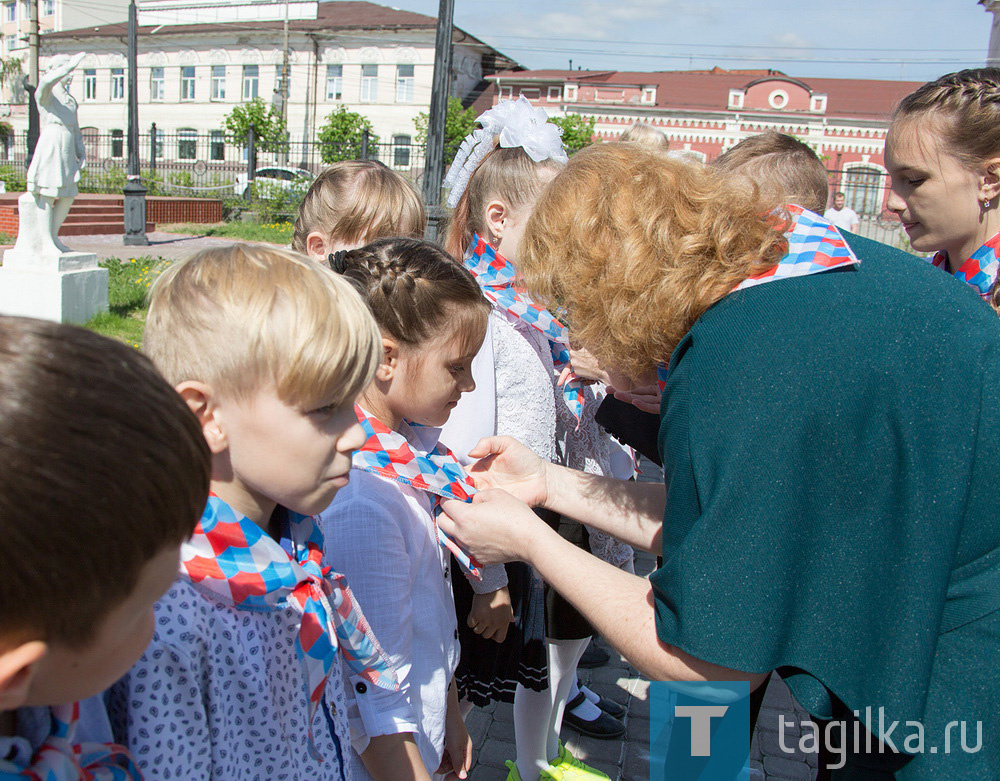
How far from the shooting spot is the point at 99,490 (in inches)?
28.2

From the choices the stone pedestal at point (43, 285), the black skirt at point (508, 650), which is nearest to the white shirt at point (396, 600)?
the black skirt at point (508, 650)

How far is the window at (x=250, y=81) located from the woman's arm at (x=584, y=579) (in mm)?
44582

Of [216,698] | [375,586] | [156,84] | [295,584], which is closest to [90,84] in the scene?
[156,84]

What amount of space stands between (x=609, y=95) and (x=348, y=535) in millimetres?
39751

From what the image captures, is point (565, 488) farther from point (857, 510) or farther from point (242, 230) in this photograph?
point (242, 230)

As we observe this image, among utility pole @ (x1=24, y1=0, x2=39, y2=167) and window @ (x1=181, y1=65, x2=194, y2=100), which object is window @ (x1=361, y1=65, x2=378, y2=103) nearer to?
window @ (x1=181, y1=65, x2=194, y2=100)

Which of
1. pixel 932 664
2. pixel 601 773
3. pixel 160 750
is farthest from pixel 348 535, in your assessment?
pixel 601 773

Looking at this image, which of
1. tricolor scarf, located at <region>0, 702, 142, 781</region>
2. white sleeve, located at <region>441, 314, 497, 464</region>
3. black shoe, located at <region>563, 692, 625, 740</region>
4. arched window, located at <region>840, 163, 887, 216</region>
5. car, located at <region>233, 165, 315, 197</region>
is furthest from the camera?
arched window, located at <region>840, 163, 887, 216</region>

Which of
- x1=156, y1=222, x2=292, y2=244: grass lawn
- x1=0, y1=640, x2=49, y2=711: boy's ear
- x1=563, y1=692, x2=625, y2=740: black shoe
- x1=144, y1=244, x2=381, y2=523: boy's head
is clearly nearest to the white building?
x1=156, y1=222, x2=292, y2=244: grass lawn

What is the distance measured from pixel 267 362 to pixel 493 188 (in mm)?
1721

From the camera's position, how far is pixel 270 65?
4150cm

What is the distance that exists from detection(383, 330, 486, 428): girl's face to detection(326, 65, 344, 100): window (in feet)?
140

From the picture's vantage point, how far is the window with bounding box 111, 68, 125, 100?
44.2 meters

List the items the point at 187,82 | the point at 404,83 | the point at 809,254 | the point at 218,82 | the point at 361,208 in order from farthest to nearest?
1. the point at 187,82
2. the point at 218,82
3. the point at 404,83
4. the point at 361,208
5. the point at 809,254
